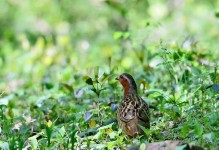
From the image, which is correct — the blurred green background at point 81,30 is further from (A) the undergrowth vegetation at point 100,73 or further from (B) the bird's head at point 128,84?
(B) the bird's head at point 128,84

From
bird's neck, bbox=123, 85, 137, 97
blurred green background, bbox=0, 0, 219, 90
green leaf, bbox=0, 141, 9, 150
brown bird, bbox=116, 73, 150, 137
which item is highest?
blurred green background, bbox=0, 0, 219, 90

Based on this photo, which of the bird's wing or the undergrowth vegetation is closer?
the bird's wing

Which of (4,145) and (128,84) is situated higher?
(128,84)

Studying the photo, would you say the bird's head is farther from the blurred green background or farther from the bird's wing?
the blurred green background

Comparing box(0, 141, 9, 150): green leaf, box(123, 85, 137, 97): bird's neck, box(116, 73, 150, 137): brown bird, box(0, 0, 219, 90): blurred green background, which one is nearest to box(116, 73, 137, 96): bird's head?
box(123, 85, 137, 97): bird's neck

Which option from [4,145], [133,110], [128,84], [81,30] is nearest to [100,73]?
[128,84]

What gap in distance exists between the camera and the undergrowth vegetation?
562cm

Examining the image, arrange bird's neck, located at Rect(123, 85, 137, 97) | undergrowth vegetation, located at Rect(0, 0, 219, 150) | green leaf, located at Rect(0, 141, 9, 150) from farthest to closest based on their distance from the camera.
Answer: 1. bird's neck, located at Rect(123, 85, 137, 97)
2. undergrowth vegetation, located at Rect(0, 0, 219, 150)
3. green leaf, located at Rect(0, 141, 9, 150)

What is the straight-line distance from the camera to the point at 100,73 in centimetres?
613

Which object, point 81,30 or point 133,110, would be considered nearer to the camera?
point 133,110

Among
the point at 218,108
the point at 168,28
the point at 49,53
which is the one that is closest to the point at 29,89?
the point at 49,53

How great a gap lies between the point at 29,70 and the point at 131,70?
9.42 feet

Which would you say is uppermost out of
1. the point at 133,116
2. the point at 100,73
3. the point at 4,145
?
the point at 100,73

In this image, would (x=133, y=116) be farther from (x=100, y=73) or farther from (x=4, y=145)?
(x=4, y=145)
